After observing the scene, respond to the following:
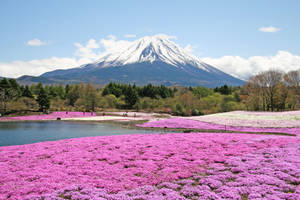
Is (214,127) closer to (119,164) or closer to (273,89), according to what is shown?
(119,164)

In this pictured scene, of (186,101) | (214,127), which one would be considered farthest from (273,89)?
(214,127)

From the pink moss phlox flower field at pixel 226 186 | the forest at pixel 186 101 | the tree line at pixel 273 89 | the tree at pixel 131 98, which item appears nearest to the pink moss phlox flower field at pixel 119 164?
the pink moss phlox flower field at pixel 226 186

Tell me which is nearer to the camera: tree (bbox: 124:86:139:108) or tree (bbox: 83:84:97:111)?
tree (bbox: 83:84:97:111)

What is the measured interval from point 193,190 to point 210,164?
4.94m

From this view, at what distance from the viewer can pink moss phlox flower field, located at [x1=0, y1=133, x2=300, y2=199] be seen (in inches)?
443

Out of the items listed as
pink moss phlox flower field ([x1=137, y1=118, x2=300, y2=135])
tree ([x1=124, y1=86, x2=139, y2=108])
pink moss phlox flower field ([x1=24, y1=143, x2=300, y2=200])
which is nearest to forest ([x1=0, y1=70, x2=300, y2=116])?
tree ([x1=124, y1=86, x2=139, y2=108])

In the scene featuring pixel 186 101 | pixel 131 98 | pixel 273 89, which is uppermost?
pixel 273 89

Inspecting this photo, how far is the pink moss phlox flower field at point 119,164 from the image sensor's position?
11241 millimetres

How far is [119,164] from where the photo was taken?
15.0 m

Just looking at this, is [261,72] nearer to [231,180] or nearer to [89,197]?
[231,180]

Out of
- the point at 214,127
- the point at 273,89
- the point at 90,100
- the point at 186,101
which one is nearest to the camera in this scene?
the point at 214,127

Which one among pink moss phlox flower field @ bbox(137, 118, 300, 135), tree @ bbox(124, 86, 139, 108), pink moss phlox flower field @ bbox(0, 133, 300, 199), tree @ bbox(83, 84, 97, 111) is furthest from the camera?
tree @ bbox(124, 86, 139, 108)

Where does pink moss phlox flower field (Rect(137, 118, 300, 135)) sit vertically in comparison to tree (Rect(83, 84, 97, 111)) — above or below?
below

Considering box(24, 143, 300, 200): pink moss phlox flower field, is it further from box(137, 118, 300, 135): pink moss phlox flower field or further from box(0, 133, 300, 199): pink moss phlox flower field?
box(137, 118, 300, 135): pink moss phlox flower field
